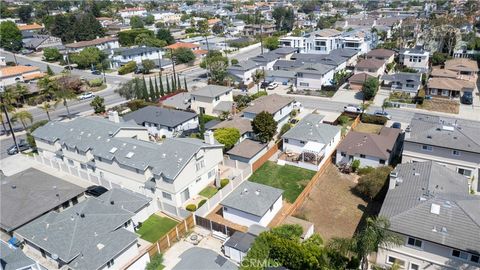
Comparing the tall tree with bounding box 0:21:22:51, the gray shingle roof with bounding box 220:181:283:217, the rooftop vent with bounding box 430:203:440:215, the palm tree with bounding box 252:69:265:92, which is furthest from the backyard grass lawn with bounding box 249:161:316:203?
the tall tree with bounding box 0:21:22:51

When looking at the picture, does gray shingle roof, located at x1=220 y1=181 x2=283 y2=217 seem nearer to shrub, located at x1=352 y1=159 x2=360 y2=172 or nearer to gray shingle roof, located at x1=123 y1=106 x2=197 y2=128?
shrub, located at x1=352 y1=159 x2=360 y2=172

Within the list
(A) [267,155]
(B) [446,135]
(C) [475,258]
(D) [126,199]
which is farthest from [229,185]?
(B) [446,135]

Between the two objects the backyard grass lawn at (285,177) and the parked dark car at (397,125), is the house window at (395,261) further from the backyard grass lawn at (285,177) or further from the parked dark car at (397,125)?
the parked dark car at (397,125)

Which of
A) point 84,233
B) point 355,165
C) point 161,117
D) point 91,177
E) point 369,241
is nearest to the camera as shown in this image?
point 369,241

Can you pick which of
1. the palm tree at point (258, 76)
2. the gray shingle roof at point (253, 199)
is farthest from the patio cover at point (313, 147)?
the palm tree at point (258, 76)

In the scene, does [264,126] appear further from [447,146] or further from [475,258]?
[475,258]

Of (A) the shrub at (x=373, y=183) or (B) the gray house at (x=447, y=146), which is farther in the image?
(B) the gray house at (x=447, y=146)

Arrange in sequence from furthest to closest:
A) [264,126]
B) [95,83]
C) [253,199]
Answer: [95,83] → [264,126] → [253,199]
